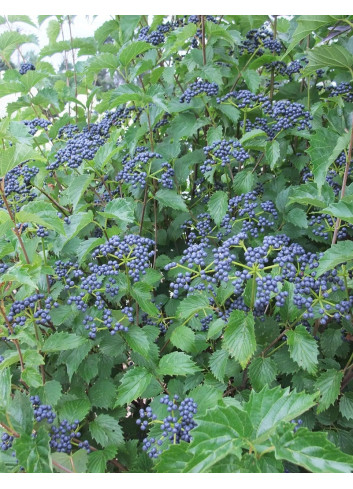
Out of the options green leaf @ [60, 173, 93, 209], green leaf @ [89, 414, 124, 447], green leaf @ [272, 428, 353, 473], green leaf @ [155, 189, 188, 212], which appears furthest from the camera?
green leaf @ [155, 189, 188, 212]

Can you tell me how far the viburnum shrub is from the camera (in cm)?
160

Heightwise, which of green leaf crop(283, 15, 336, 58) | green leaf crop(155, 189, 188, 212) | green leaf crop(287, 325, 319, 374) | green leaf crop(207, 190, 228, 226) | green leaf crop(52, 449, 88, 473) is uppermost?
green leaf crop(283, 15, 336, 58)

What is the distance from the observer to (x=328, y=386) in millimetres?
1725

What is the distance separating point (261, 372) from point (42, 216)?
1016 millimetres

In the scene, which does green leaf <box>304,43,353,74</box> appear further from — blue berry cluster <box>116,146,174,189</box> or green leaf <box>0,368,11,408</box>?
green leaf <box>0,368,11,408</box>

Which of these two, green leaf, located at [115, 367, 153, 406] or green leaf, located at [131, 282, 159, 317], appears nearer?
green leaf, located at [115, 367, 153, 406]

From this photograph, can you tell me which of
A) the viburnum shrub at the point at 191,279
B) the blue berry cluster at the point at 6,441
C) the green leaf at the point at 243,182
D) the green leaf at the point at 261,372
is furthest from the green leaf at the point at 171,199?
the blue berry cluster at the point at 6,441

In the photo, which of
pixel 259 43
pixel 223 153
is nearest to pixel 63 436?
pixel 223 153

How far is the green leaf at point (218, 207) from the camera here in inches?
86.5

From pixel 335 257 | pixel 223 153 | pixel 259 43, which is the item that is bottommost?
pixel 335 257

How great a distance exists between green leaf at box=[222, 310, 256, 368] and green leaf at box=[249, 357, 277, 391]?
0.14 m

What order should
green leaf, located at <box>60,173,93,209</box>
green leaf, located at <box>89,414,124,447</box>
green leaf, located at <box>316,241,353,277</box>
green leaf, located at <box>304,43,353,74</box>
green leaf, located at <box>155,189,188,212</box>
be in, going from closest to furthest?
green leaf, located at <box>316,241,353,277</box> → green leaf, located at <box>89,414,124,447</box> → green leaf, located at <box>304,43,353,74</box> → green leaf, located at <box>60,173,93,209</box> → green leaf, located at <box>155,189,188,212</box>

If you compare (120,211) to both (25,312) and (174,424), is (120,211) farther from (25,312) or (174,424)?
(174,424)

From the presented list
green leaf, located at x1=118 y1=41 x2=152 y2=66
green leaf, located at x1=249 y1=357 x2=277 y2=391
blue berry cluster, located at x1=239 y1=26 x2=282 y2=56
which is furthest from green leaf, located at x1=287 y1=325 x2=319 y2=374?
blue berry cluster, located at x1=239 y1=26 x2=282 y2=56
